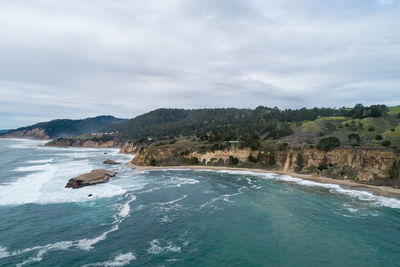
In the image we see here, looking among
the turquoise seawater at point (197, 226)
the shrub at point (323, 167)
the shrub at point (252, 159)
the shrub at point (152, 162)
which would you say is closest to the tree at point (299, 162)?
the shrub at point (323, 167)

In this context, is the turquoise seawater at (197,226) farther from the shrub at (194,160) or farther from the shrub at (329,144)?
the shrub at (194,160)

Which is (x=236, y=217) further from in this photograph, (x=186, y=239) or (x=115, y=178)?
(x=115, y=178)

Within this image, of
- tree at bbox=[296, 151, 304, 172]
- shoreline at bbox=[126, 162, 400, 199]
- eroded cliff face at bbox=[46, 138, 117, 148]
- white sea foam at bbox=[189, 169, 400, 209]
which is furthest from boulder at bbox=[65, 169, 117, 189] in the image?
eroded cliff face at bbox=[46, 138, 117, 148]

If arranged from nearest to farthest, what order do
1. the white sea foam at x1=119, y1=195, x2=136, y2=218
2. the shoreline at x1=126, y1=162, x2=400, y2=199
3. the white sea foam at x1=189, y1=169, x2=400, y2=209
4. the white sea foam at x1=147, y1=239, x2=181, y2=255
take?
the white sea foam at x1=147, y1=239, x2=181, y2=255
the white sea foam at x1=119, y1=195, x2=136, y2=218
the white sea foam at x1=189, y1=169, x2=400, y2=209
the shoreline at x1=126, y1=162, x2=400, y2=199

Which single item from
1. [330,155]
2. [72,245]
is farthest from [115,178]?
[330,155]

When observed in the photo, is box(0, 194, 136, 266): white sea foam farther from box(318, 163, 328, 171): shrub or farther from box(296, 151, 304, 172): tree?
box(318, 163, 328, 171): shrub

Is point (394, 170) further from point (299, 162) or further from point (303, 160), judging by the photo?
point (299, 162)

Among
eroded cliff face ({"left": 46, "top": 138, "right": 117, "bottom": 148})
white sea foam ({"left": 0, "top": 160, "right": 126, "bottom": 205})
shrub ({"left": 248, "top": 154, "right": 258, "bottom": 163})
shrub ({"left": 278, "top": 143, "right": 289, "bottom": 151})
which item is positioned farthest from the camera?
eroded cliff face ({"left": 46, "top": 138, "right": 117, "bottom": 148})
